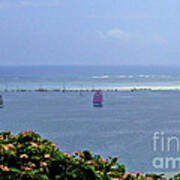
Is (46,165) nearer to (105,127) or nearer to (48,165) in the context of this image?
(48,165)

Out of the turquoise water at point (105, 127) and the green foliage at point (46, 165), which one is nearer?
the green foliage at point (46, 165)

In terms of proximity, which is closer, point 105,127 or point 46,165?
point 46,165

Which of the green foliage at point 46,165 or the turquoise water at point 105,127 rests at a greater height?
the green foliage at point 46,165

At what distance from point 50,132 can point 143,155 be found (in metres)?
19.4

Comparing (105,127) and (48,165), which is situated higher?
(48,165)

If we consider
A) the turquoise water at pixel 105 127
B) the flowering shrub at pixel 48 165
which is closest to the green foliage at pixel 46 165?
the flowering shrub at pixel 48 165

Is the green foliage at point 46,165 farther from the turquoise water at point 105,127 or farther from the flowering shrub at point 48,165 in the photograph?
the turquoise water at point 105,127

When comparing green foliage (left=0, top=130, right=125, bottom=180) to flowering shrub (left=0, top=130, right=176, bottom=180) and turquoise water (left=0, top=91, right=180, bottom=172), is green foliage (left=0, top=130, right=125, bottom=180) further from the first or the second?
turquoise water (left=0, top=91, right=180, bottom=172)

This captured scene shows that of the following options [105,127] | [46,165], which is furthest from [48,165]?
[105,127]

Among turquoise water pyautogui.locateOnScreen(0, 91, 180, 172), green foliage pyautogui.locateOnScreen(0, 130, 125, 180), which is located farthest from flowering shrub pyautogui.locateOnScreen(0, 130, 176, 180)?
turquoise water pyautogui.locateOnScreen(0, 91, 180, 172)

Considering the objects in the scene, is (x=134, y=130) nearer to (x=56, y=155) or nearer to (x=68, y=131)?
(x=68, y=131)

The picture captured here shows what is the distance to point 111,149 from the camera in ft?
154

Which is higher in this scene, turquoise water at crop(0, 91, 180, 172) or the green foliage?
the green foliage

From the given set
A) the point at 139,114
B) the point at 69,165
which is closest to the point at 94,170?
the point at 69,165
